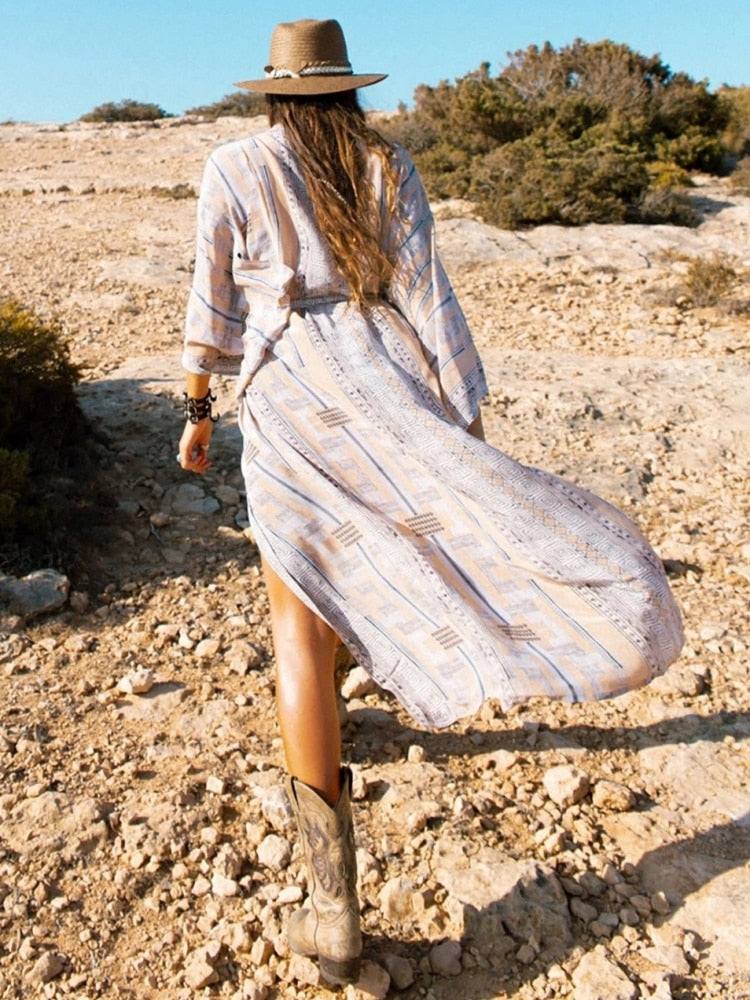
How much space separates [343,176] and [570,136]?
1133 centimetres

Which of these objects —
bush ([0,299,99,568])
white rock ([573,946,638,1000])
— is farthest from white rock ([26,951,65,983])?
bush ([0,299,99,568])

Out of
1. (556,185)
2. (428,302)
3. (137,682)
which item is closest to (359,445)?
(428,302)

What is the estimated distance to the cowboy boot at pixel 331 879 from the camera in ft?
6.41

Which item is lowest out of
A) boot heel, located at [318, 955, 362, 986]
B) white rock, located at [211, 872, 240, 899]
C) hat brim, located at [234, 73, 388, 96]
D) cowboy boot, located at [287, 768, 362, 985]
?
white rock, located at [211, 872, 240, 899]

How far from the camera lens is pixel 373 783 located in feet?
8.87

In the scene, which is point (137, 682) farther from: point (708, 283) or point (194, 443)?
point (708, 283)

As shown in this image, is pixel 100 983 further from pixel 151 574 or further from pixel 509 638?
pixel 151 574

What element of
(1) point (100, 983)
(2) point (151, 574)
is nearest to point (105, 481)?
(2) point (151, 574)

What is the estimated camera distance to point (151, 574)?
12.5 ft

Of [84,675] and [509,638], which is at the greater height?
[509,638]

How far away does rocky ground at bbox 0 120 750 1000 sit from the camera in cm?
219

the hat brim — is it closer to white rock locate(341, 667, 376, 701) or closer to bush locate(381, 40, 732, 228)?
white rock locate(341, 667, 376, 701)

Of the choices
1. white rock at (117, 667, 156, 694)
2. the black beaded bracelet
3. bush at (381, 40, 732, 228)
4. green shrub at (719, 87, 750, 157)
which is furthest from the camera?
green shrub at (719, 87, 750, 157)

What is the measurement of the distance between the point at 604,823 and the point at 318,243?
163cm
